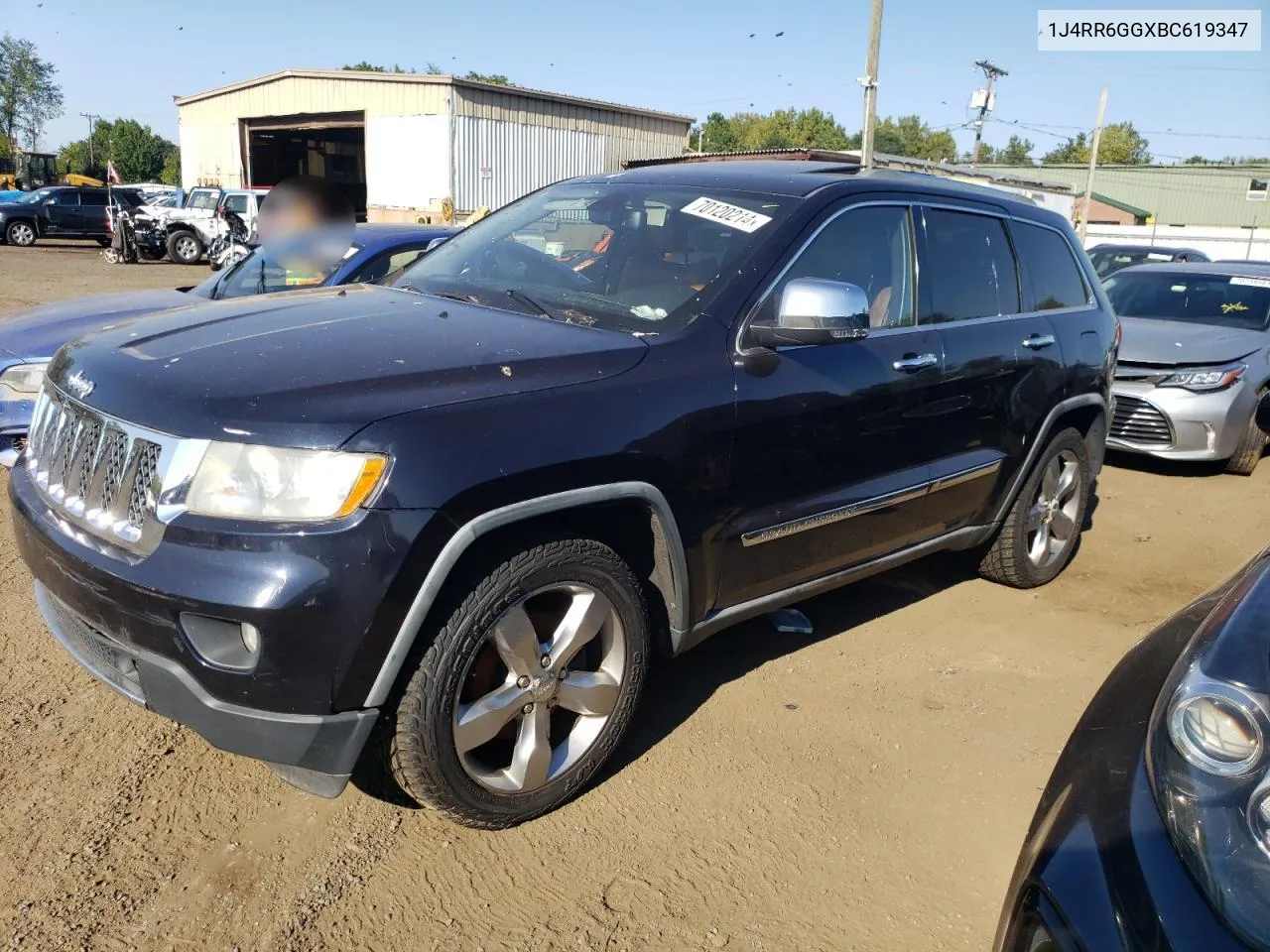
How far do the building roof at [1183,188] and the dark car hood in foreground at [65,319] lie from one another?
56.4 m

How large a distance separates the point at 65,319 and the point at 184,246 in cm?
1959

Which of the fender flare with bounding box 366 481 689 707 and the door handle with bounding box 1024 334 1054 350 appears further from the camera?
the door handle with bounding box 1024 334 1054 350

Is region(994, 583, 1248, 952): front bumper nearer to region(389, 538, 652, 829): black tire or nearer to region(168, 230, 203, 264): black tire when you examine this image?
region(389, 538, 652, 829): black tire

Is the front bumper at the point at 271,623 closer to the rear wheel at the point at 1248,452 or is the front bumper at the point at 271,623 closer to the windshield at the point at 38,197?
the rear wheel at the point at 1248,452

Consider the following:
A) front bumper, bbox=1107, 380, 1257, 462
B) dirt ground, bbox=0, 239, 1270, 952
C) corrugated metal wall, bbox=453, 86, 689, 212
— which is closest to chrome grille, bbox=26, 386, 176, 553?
dirt ground, bbox=0, 239, 1270, 952

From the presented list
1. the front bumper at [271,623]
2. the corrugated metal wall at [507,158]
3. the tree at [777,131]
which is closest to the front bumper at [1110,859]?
the front bumper at [271,623]

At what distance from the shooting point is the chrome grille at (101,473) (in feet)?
7.67

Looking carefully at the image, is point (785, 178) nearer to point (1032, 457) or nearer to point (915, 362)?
point (915, 362)

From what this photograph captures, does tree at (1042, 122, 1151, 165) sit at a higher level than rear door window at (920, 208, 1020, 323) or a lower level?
higher

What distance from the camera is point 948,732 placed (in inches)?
136

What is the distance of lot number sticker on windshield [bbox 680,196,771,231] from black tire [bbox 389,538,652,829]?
1.30m

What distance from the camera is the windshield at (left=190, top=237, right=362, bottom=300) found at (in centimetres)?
609

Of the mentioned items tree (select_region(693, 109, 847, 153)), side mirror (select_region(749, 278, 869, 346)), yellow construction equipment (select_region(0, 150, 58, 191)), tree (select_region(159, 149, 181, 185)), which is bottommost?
side mirror (select_region(749, 278, 869, 346))

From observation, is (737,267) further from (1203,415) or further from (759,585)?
(1203,415)
